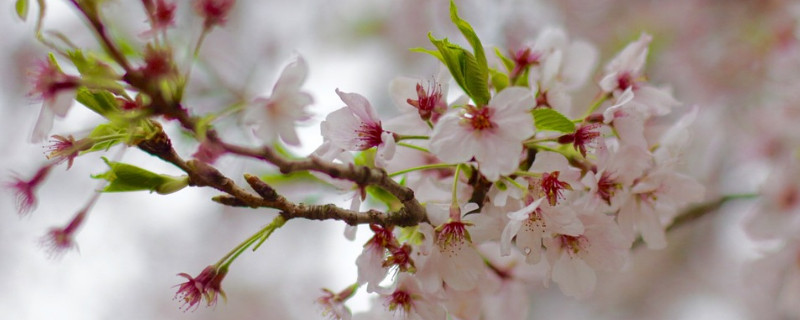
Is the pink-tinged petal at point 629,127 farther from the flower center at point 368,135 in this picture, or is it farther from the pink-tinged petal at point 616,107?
the flower center at point 368,135

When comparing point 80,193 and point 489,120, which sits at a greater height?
point 489,120

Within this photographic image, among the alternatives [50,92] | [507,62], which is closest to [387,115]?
[507,62]

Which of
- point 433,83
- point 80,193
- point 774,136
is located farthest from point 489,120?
point 80,193

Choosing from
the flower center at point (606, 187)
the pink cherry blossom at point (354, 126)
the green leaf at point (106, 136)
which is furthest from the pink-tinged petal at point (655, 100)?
the green leaf at point (106, 136)

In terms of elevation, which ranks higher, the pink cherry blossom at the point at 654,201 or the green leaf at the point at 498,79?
the green leaf at the point at 498,79

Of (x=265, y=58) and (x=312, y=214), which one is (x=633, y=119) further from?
(x=265, y=58)

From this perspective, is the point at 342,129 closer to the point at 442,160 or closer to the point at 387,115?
the point at 442,160

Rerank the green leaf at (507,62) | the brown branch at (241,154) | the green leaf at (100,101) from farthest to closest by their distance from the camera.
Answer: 1. the green leaf at (507,62)
2. the green leaf at (100,101)
3. the brown branch at (241,154)
